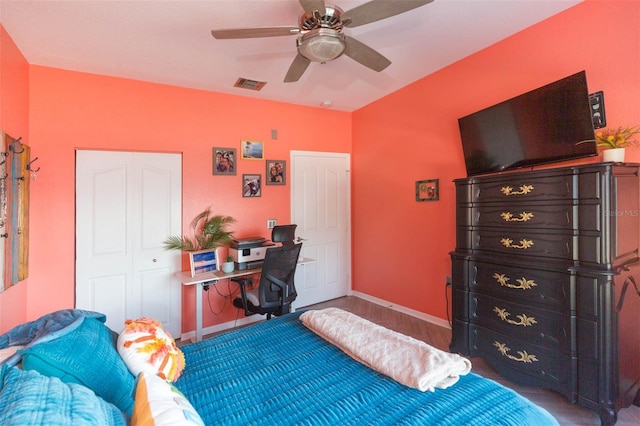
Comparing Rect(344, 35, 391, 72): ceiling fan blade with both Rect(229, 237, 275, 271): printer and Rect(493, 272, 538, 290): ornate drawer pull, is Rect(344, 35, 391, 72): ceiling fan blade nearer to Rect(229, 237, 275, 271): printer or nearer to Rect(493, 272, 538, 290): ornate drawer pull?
Rect(493, 272, 538, 290): ornate drawer pull

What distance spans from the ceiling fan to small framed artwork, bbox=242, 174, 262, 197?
1940 mm

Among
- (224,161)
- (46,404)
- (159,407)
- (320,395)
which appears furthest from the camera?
(224,161)

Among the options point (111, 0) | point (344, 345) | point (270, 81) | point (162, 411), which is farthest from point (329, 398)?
point (270, 81)

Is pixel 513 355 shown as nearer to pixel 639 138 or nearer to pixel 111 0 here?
pixel 639 138

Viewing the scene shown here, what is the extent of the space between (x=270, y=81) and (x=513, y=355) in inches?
133

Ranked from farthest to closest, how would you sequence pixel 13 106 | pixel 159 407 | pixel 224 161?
pixel 224 161 < pixel 13 106 < pixel 159 407

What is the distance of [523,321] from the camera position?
81.5 inches

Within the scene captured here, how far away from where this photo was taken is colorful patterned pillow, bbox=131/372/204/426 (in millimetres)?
841

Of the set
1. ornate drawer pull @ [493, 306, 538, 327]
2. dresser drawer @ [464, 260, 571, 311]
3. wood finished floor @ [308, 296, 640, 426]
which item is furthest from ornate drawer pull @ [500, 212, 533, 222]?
wood finished floor @ [308, 296, 640, 426]

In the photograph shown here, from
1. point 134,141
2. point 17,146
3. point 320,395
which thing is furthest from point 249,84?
point 320,395

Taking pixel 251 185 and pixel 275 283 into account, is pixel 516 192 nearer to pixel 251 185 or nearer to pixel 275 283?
pixel 275 283

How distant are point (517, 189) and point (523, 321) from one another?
929 millimetres

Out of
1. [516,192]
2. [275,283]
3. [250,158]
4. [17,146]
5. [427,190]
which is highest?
[250,158]

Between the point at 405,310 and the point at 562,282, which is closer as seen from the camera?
the point at 562,282
